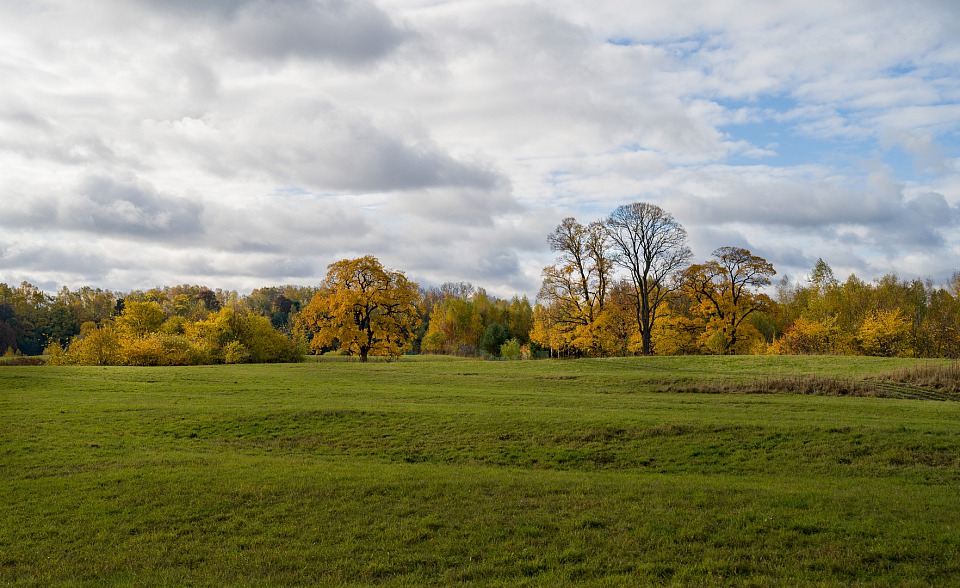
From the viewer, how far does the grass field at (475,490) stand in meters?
8.41

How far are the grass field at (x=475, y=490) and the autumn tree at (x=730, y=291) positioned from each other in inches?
1329

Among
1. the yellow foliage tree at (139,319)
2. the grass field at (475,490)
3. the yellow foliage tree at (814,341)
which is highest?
the yellow foliage tree at (139,319)

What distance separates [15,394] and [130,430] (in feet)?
35.5

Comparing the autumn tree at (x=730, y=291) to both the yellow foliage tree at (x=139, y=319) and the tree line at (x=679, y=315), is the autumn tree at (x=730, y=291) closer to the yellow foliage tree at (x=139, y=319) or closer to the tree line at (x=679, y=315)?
the tree line at (x=679, y=315)

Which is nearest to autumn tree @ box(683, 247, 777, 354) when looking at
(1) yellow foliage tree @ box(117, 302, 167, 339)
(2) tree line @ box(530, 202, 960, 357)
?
(2) tree line @ box(530, 202, 960, 357)

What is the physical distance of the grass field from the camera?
8.41m

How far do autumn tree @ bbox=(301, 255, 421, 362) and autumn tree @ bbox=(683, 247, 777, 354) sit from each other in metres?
27.6

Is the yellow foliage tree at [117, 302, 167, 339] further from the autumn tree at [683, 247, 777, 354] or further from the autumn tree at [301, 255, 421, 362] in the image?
the autumn tree at [683, 247, 777, 354]

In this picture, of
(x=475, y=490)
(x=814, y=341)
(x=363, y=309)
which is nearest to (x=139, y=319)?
(x=363, y=309)

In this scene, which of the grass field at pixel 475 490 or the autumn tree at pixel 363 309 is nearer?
the grass field at pixel 475 490

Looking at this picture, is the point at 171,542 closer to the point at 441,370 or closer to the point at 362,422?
the point at 362,422

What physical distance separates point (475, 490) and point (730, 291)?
176 feet

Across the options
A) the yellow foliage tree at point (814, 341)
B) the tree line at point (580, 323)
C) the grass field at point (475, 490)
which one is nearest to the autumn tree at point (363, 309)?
the tree line at point (580, 323)

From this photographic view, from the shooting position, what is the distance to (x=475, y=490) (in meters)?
12.0
